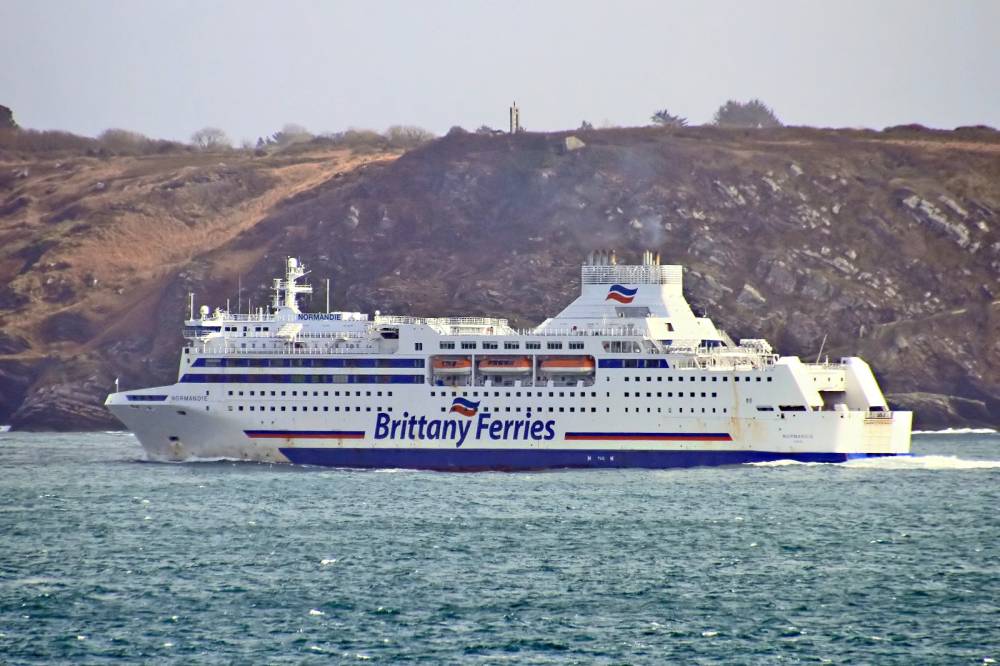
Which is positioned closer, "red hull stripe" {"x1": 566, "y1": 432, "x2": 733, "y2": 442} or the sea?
the sea

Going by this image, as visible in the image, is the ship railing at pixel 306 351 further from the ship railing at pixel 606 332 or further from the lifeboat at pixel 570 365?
the lifeboat at pixel 570 365

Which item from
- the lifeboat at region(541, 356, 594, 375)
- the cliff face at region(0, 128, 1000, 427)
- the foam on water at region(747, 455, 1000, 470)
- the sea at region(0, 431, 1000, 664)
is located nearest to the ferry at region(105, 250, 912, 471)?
the lifeboat at region(541, 356, 594, 375)

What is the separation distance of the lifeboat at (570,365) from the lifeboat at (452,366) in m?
2.87

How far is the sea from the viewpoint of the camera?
31.6 metres

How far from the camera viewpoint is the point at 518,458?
6084 cm

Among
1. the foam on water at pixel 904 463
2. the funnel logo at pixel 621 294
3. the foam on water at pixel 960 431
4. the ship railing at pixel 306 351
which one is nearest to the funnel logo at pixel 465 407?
the ship railing at pixel 306 351

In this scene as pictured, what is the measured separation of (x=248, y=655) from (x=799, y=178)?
261ft

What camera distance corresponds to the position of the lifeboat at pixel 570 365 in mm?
60938

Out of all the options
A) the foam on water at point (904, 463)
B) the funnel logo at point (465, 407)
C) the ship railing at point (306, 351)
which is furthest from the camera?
the ship railing at point (306, 351)

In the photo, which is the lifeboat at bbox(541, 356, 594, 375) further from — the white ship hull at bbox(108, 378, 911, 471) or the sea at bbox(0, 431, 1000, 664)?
the sea at bbox(0, 431, 1000, 664)

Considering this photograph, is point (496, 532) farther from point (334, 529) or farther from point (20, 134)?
point (20, 134)

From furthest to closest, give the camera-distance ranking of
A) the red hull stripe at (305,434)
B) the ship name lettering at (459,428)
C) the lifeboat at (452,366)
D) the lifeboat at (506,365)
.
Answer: the lifeboat at (452,366) → the lifeboat at (506,365) → the red hull stripe at (305,434) → the ship name lettering at (459,428)

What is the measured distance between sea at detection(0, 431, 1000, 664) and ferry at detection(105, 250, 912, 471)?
1.64 metres

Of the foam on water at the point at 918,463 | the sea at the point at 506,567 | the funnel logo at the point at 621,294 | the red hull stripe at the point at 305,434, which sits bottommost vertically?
the sea at the point at 506,567
